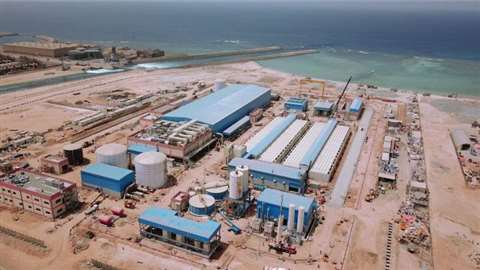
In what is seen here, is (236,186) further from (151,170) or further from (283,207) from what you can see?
(151,170)

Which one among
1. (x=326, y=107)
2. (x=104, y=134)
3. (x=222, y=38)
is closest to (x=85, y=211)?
(x=104, y=134)

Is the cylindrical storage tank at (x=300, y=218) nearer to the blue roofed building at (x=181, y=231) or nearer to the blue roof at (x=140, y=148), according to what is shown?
the blue roofed building at (x=181, y=231)

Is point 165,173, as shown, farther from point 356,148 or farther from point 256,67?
point 256,67

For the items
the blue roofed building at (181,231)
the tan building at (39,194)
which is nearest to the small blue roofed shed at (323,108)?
the blue roofed building at (181,231)

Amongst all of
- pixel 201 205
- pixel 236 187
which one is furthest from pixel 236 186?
pixel 201 205

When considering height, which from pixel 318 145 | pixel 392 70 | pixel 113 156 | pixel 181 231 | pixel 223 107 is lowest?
pixel 181 231

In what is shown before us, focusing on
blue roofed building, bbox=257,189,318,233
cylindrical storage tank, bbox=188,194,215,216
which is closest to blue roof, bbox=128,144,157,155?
cylindrical storage tank, bbox=188,194,215,216
